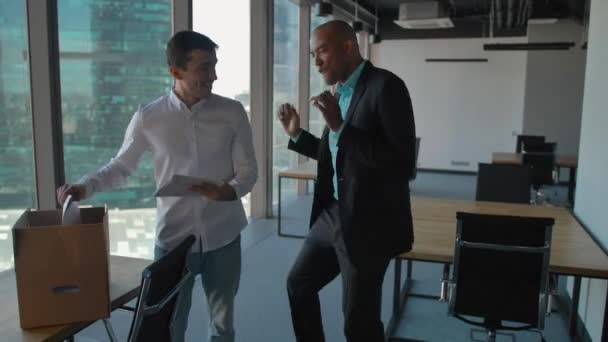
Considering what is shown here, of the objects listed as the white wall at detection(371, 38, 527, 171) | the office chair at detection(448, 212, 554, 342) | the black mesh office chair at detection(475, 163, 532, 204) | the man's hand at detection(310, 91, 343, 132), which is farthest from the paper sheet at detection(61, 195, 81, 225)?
the white wall at detection(371, 38, 527, 171)

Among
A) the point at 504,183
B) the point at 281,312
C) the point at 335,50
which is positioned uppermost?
the point at 335,50

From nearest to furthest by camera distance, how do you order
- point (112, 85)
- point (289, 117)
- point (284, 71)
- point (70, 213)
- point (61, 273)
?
1. point (61, 273)
2. point (70, 213)
3. point (289, 117)
4. point (112, 85)
5. point (284, 71)

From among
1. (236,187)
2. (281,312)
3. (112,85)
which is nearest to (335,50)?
(236,187)

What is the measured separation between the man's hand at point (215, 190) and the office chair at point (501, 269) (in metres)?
1.00

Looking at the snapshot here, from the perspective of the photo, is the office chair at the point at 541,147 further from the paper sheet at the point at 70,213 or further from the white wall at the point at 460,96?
the paper sheet at the point at 70,213

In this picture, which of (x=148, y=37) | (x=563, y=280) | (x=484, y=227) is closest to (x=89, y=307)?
(x=484, y=227)

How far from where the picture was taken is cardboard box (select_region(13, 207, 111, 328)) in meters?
1.24

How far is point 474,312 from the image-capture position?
2.23 meters

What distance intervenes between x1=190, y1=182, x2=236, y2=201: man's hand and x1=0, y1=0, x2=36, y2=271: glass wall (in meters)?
1.62

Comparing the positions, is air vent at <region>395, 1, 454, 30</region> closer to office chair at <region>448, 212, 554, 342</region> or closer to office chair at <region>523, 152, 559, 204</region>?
A: office chair at <region>523, 152, 559, 204</region>

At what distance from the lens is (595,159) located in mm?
2793

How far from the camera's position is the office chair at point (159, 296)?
121cm

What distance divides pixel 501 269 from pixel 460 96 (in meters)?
8.43

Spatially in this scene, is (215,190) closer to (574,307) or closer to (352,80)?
(352,80)
